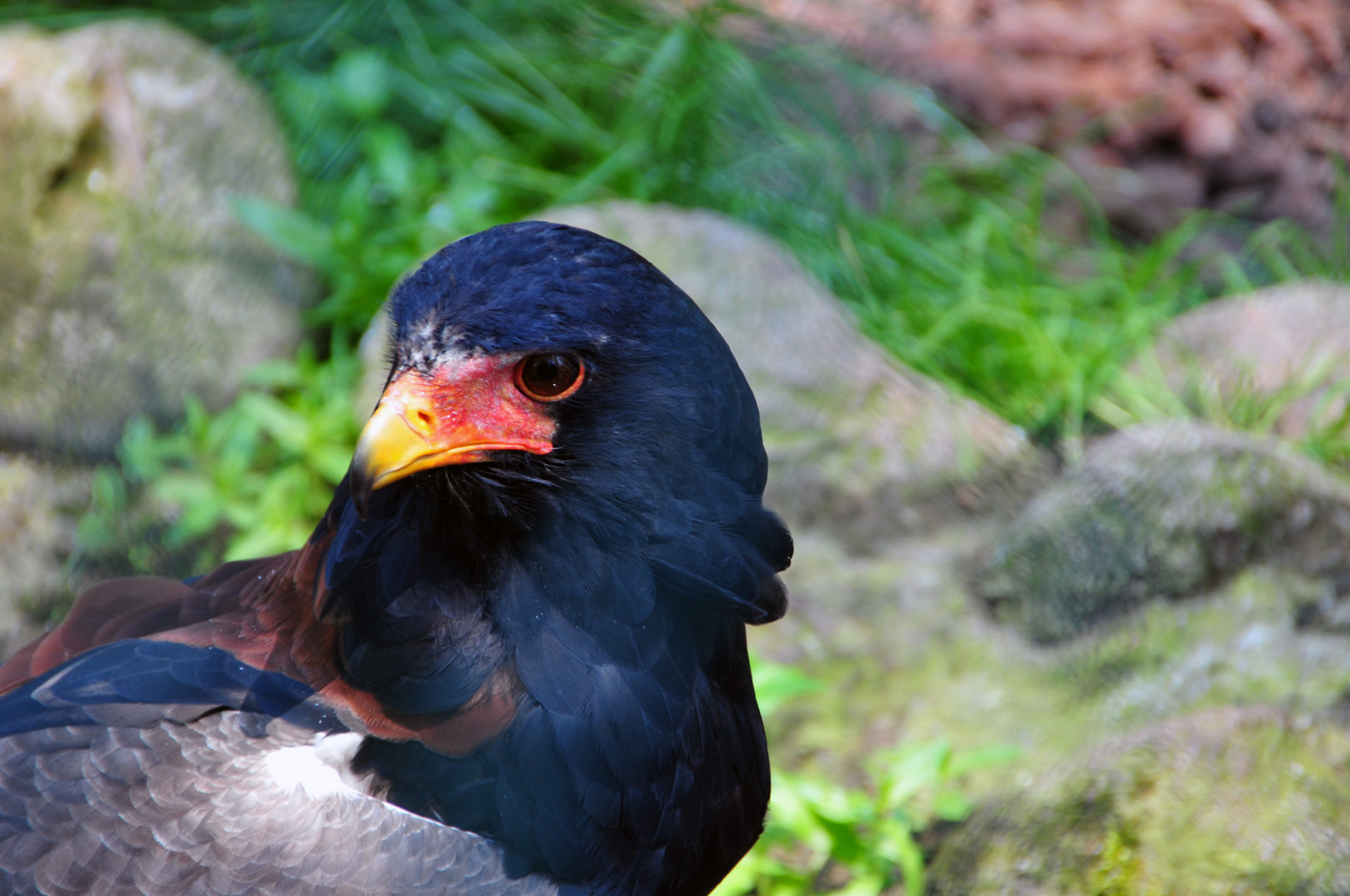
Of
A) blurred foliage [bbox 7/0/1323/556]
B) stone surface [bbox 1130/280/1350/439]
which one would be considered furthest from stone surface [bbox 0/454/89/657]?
stone surface [bbox 1130/280/1350/439]

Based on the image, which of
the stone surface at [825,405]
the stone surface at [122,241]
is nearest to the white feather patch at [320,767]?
the stone surface at [825,405]

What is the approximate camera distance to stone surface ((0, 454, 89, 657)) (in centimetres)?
292

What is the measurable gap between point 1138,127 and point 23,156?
16.2 feet

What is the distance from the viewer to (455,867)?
4.74ft

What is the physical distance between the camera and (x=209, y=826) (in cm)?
142

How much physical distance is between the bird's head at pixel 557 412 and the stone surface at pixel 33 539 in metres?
1.93

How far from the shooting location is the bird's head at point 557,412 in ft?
4.56

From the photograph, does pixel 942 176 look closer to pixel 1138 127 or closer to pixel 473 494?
pixel 1138 127

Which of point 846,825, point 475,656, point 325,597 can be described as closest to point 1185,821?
point 846,825

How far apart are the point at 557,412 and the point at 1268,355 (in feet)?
11.5

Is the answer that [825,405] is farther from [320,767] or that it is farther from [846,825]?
[320,767]

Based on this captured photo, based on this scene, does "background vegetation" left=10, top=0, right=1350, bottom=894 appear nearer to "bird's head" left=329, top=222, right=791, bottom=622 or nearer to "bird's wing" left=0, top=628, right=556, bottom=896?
"bird's wing" left=0, top=628, right=556, bottom=896

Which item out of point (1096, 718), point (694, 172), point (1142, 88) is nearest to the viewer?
point (1096, 718)

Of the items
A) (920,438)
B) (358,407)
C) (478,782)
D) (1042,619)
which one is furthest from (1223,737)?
(358,407)
